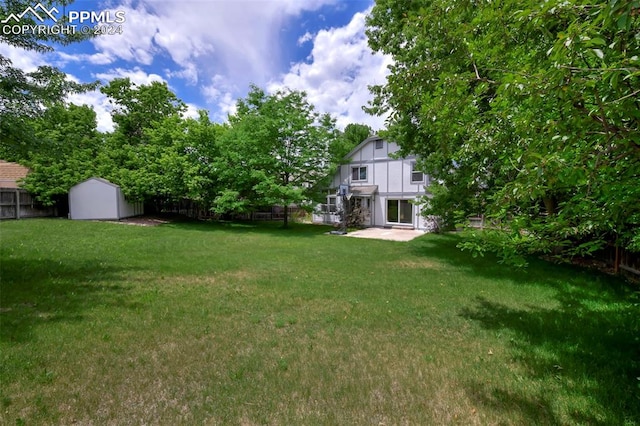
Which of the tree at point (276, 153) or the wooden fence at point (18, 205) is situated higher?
the tree at point (276, 153)

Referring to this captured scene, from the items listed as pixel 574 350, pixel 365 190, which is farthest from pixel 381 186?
pixel 574 350

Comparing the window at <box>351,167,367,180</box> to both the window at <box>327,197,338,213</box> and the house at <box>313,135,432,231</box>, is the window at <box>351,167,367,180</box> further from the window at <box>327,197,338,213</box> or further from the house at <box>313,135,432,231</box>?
the window at <box>327,197,338,213</box>

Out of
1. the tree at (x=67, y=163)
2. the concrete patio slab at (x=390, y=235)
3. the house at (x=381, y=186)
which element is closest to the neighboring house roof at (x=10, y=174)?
the tree at (x=67, y=163)

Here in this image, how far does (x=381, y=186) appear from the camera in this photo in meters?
20.0

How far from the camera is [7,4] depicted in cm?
561

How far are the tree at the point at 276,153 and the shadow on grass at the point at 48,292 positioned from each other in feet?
33.7

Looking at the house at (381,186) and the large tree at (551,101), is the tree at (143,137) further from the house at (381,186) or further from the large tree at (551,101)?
the large tree at (551,101)

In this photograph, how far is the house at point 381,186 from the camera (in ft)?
61.6

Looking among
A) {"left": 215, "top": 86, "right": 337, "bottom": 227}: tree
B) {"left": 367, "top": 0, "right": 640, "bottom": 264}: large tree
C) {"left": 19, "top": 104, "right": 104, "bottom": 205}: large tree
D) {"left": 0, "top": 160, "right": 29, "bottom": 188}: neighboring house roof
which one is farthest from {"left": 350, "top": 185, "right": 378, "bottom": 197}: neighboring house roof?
{"left": 0, "top": 160, "right": 29, "bottom": 188}: neighboring house roof

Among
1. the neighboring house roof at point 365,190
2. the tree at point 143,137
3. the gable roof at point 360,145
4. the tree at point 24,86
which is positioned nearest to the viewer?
the tree at point 24,86

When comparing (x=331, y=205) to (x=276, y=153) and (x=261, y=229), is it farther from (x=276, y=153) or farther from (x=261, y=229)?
(x=261, y=229)

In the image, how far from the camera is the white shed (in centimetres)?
1864

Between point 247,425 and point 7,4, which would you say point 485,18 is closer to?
point 247,425

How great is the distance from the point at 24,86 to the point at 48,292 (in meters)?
4.20
